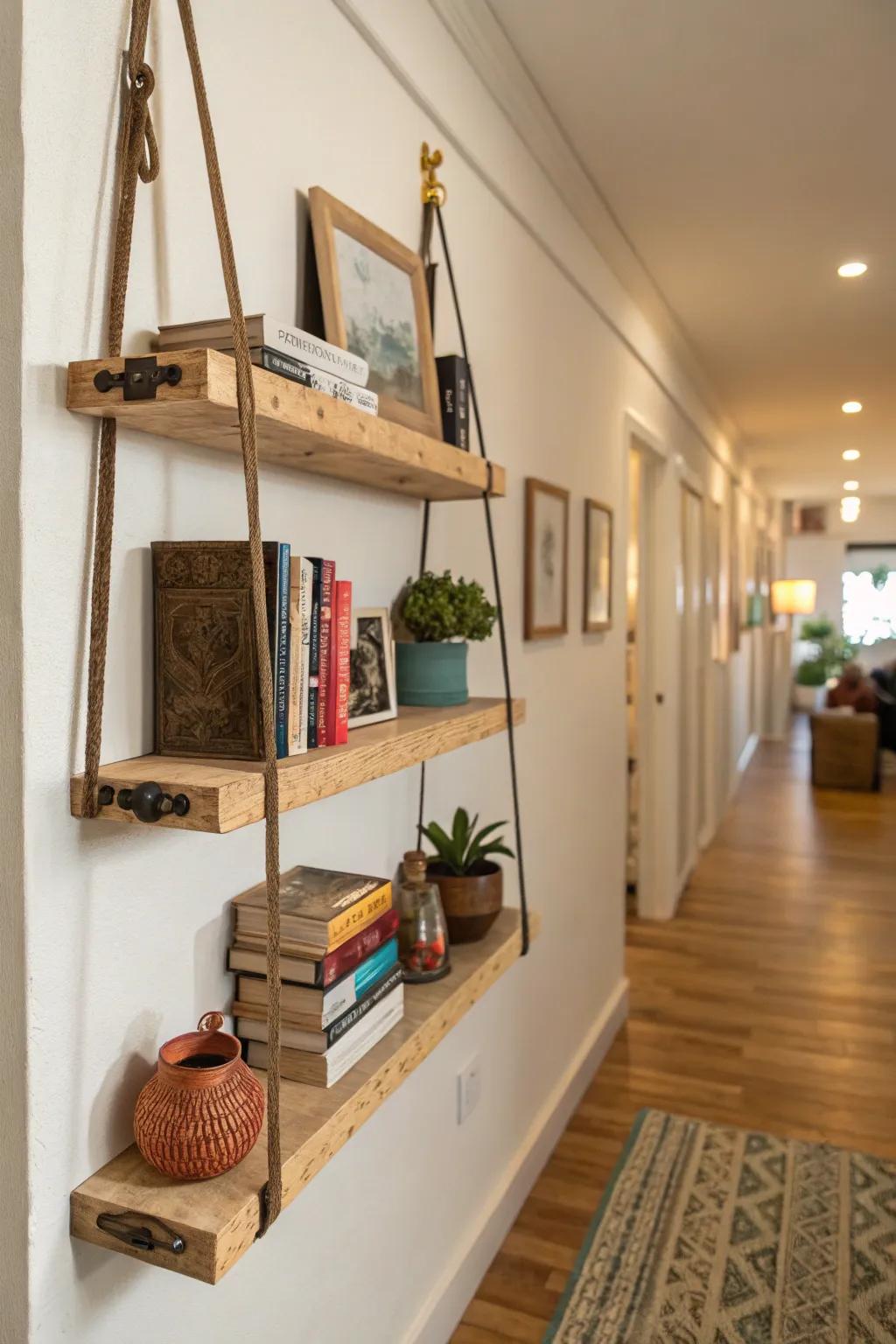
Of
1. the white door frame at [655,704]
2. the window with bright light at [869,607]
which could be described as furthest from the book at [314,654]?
the window with bright light at [869,607]

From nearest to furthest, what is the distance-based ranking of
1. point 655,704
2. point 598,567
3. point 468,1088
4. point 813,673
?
point 468,1088, point 598,567, point 655,704, point 813,673

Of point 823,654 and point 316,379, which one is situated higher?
point 316,379

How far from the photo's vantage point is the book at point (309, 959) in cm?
113

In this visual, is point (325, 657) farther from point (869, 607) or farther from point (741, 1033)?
point (869, 607)

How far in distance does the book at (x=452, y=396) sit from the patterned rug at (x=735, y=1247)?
170 cm

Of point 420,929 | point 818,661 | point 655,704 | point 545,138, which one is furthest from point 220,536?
point 818,661

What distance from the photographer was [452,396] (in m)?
1.59

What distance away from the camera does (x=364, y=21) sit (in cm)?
145

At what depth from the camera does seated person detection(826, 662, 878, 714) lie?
8.31 m

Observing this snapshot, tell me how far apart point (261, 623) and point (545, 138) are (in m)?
1.89

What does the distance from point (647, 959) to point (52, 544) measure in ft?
11.5

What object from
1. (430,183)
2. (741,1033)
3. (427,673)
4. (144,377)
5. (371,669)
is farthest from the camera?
(741,1033)

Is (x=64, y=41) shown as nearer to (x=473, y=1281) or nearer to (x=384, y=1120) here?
(x=384, y=1120)

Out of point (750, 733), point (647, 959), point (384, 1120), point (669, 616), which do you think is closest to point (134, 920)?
point (384, 1120)
